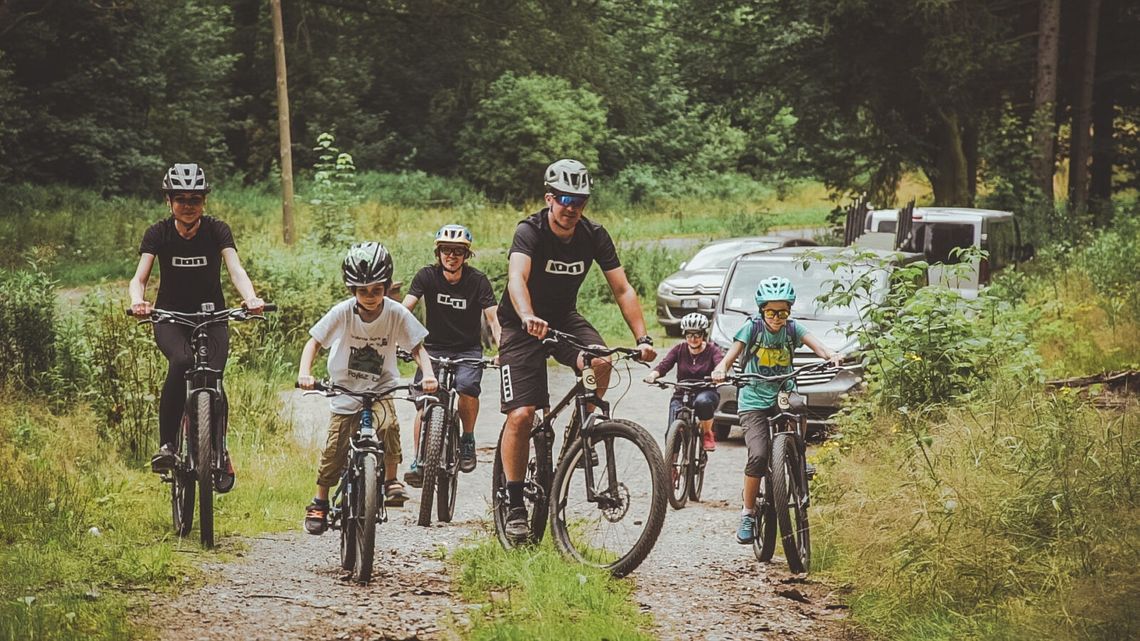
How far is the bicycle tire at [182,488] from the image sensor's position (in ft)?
25.1

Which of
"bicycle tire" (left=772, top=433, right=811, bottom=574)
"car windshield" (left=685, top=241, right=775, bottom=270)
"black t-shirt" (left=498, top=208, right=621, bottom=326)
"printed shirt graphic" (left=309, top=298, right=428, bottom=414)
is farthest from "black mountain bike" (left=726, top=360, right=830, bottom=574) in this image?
"car windshield" (left=685, top=241, right=775, bottom=270)

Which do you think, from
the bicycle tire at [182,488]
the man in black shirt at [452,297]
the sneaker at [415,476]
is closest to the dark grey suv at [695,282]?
the man in black shirt at [452,297]

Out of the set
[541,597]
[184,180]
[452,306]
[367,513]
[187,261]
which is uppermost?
[184,180]

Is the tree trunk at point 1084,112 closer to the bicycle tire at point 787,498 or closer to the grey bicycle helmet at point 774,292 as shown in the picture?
the grey bicycle helmet at point 774,292

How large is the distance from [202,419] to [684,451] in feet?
12.0

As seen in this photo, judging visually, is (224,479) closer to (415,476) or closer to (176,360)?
(176,360)

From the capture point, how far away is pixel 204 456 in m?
7.42

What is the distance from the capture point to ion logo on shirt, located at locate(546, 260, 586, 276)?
6.86 m

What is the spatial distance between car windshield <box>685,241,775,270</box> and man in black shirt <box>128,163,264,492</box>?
14765 millimetres

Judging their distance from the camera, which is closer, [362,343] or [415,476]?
[362,343]

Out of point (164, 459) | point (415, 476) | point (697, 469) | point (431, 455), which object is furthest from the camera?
point (697, 469)

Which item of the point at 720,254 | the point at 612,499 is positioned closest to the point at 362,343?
the point at 612,499

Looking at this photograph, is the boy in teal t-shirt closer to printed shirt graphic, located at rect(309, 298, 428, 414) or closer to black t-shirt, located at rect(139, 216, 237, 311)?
printed shirt graphic, located at rect(309, 298, 428, 414)

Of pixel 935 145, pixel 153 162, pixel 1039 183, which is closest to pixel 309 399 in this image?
pixel 1039 183
